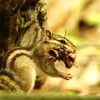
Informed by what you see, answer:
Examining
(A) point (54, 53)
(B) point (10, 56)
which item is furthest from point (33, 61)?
(B) point (10, 56)

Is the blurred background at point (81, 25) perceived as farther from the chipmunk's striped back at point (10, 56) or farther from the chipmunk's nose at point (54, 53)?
the chipmunk's striped back at point (10, 56)

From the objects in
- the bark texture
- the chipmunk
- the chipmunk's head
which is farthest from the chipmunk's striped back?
the chipmunk's head

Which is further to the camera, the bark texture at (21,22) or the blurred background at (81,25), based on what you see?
the blurred background at (81,25)

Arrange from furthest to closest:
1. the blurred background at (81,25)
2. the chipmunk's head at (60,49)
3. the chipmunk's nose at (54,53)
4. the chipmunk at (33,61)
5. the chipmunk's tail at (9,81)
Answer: the blurred background at (81,25)
the chipmunk's nose at (54,53)
the chipmunk's head at (60,49)
the chipmunk at (33,61)
the chipmunk's tail at (9,81)

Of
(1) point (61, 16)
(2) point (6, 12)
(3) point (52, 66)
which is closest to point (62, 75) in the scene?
(3) point (52, 66)

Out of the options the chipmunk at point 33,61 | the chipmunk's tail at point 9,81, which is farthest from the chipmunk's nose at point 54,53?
the chipmunk's tail at point 9,81

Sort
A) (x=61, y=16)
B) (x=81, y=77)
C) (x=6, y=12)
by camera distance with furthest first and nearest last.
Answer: (x=61, y=16) < (x=81, y=77) < (x=6, y=12)

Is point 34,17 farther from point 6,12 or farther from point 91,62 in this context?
point 91,62
